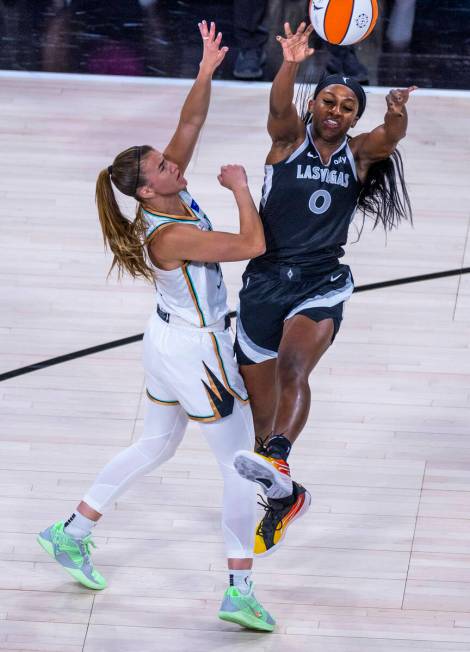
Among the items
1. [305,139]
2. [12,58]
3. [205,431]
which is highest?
[305,139]

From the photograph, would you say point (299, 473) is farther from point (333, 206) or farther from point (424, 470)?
point (333, 206)

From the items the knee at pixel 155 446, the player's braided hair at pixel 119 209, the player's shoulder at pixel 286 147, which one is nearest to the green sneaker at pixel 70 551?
the knee at pixel 155 446

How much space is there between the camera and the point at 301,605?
4.62 meters

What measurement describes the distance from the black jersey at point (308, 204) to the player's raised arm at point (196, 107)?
335mm

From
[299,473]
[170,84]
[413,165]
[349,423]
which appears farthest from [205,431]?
[170,84]

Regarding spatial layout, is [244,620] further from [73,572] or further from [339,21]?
[339,21]

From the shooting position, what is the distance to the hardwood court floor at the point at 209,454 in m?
4.55

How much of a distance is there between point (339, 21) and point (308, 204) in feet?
6.35

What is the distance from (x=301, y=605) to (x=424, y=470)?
3.37 feet

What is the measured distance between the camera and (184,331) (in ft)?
14.0

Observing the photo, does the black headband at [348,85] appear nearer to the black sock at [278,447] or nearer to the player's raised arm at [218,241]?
the player's raised arm at [218,241]

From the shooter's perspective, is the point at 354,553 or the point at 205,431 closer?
the point at 205,431

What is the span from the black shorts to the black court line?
1551 mm

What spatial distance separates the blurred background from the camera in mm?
9242
